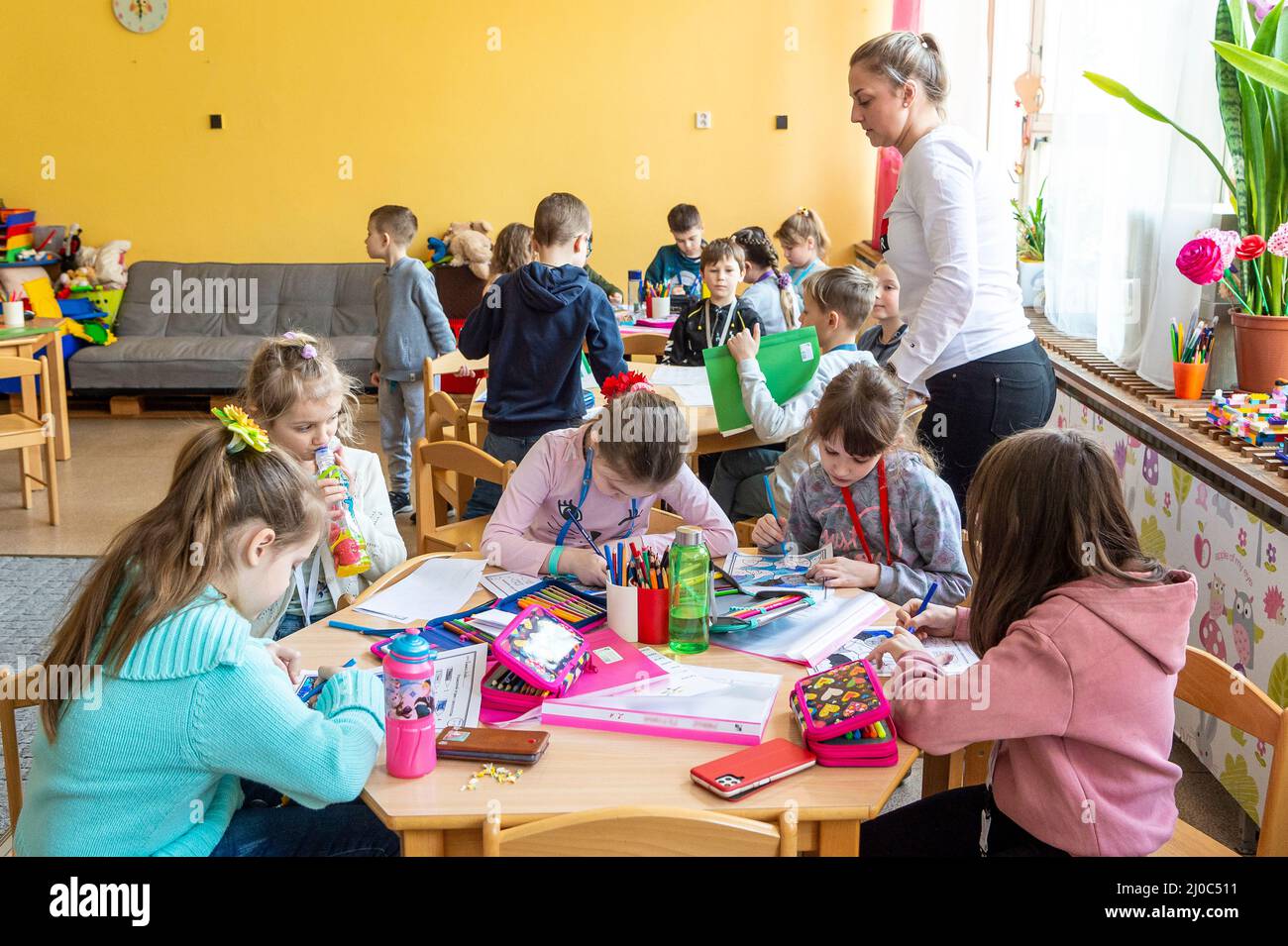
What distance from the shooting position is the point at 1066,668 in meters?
1.52

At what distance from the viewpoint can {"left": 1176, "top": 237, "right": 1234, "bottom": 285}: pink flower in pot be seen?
2.75m

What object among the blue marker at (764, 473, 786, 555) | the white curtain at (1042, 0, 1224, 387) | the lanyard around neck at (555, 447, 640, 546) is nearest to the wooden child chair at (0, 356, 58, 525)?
the blue marker at (764, 473, 786, 555)

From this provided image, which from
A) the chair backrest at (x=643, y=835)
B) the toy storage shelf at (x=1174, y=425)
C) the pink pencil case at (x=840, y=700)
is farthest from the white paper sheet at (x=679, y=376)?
the chair backrest at (x=643, y=835)

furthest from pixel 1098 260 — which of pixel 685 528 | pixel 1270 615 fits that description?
pixel 685 528

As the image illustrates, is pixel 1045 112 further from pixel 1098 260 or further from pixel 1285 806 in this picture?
pixel 1285 806

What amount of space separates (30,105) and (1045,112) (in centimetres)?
611

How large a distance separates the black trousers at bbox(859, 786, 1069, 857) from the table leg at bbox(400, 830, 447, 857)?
0.63 meters

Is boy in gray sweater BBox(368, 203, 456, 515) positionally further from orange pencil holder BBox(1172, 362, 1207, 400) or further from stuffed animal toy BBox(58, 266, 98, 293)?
orange pencil holder BBox(1172, 362, 1207, 400)

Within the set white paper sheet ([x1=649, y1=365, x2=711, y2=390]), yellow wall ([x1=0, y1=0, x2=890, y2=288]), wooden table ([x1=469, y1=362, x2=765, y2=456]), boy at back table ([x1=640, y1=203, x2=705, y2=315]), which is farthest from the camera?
yellow wall ([x1=0, y1=0, x2=890, y2=288])

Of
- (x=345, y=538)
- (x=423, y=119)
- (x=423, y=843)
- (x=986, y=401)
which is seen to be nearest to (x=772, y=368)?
(x=986, y=401)

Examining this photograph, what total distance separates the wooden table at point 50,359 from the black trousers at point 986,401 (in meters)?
4.02

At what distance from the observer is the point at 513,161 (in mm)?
7535

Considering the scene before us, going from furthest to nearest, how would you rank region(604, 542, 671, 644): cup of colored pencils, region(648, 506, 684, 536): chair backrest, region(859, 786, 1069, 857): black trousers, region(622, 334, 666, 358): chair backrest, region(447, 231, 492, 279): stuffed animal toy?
region(447, 231, 492, 279): stuffed animal toy, region(622, 334, 666, 358): chair backrest, region(648, 506, 684, 536): chair backrest, region(604, 542, 671, 644): cup of colored pencils, region(859, 786, 1069, 857): black trousers

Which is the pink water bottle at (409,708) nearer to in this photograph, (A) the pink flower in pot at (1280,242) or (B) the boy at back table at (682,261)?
(A) the pink flower in pot at (1280,242)
